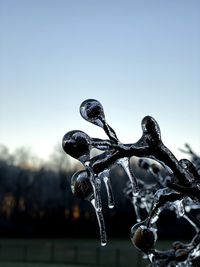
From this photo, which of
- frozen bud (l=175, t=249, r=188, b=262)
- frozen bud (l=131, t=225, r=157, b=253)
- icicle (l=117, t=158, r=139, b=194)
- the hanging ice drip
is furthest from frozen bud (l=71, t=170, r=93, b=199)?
frozen bud (l=175, t=249, r=188, b=262)

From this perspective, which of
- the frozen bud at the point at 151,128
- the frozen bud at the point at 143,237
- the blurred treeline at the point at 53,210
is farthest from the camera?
the blurred treeline at the point at 53,210

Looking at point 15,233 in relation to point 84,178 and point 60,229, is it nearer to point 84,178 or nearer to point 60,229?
point 60,229

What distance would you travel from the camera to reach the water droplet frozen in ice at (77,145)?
1706mm

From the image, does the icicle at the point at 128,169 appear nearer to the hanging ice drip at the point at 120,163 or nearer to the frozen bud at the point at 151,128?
the hanging ice drip at the point at 120,163

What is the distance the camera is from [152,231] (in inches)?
75.6

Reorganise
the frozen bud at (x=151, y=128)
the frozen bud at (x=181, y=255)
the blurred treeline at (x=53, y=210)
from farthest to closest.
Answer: the blurred treeline at (x=53, y=210)
the frozen bud at (x=181, y=255)
the frozen bud at (x=151, y=128)

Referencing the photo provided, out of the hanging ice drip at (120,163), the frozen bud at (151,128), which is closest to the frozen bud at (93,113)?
the hanging ice drip at (120,163)

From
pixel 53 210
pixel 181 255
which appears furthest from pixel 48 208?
pixel 181 255

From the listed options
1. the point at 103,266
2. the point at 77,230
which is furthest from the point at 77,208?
the point at 103,266

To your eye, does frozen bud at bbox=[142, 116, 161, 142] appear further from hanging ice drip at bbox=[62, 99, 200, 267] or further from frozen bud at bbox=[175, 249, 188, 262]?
frozen bud at bbox=[175, 249, 188, 262]

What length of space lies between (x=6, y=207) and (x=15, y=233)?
8.85 m

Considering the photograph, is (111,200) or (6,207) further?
(6,207)

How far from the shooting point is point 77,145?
1.71 metres

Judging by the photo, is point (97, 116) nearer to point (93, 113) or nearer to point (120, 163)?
point (93, 113)
